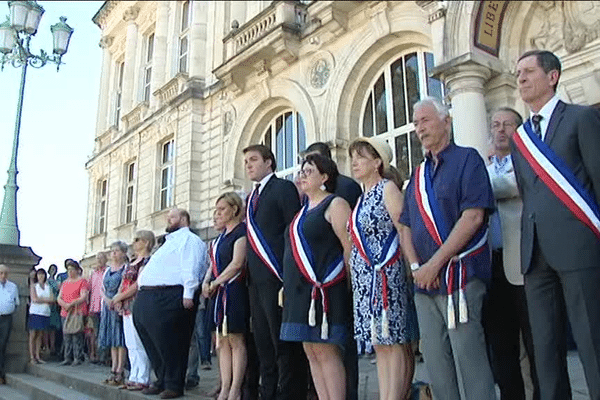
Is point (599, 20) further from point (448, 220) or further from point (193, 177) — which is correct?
point (193, 177)

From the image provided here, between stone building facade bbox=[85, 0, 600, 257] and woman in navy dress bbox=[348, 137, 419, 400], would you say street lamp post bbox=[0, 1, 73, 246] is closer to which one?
stone building facade bbox=[85, 0, 600, 257]

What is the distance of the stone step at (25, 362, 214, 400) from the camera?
5367 mm

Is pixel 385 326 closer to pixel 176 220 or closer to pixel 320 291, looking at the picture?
pixel 320 291

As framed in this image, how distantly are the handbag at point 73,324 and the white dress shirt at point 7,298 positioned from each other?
85 centimetres

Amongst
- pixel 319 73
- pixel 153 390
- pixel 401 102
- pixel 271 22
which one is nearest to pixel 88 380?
pixel 153 390

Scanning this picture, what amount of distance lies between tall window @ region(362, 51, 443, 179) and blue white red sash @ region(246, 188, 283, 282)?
6.90 m

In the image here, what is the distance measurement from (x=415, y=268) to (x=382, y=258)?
34 centimetres

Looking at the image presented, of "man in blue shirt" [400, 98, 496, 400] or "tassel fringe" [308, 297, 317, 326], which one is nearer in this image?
"man in blue shirt" [400, 98, 496, 400]

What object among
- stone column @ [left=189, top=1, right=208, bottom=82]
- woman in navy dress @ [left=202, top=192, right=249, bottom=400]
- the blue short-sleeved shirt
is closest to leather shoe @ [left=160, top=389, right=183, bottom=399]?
woman in navy dress @ [left=202, top=192, right=249, bottom=400]

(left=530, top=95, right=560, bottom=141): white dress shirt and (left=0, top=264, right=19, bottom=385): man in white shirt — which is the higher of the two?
(left=530, top=95, right=560, bottom=141): white dress shirt

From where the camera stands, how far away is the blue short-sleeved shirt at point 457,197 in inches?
113

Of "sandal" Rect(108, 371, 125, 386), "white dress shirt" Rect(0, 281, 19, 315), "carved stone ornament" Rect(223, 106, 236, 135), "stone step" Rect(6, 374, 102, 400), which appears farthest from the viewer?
"carved stone ornament" Rect(223, 106, 236, 135)

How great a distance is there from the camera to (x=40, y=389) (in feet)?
23.4

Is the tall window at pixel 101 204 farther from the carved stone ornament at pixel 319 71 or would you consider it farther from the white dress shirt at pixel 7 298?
the white dress shirt at pixel 7 298
